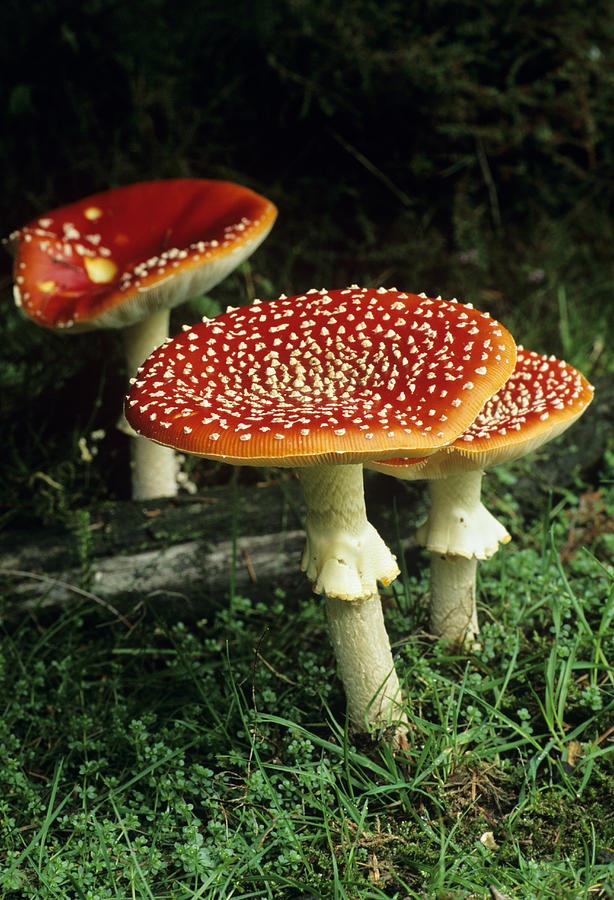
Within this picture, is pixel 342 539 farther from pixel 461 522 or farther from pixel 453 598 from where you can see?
pixel 453 598

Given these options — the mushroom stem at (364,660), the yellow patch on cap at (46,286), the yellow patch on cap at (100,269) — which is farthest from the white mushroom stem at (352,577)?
the yellow patch on cap at (100,269)

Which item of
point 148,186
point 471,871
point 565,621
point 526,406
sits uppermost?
point 148,186

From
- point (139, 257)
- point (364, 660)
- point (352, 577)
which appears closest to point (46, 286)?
point (139, 257)

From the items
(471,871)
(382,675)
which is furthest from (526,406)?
(471,871)

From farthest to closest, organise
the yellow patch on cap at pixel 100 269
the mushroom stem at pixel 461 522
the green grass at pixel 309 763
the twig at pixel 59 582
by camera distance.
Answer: the yellow patch on cap at pixel 100 269, the twig at pixel 59 582, the mushroom stem at pixel 461 522, the green grass at pixel 309 763

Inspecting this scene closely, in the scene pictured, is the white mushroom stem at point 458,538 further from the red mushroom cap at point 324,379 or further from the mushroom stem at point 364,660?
the red mushroom cap at point 324,379

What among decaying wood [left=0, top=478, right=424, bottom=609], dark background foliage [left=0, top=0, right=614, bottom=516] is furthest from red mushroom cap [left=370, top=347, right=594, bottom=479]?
dark background foliage [left=0, top=0, right=614, bottom=516]

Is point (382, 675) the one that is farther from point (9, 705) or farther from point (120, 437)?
point (120, 437)

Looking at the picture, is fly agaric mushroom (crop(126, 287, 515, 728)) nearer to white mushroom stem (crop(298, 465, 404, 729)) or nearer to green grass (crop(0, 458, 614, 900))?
white mushroom stem (crop(298, 465, 404, 729))
